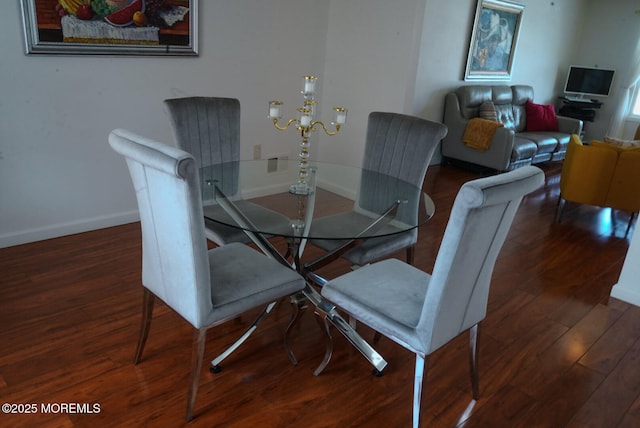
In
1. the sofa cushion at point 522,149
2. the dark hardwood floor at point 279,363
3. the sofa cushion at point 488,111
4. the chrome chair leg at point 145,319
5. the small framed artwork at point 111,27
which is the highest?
the small framed artwork at point 111,27

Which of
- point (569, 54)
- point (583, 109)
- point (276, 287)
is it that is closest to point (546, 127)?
point (583, 109)

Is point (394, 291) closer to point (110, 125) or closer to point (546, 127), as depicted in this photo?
point (110, 125)

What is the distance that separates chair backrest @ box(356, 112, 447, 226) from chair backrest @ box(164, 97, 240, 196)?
2.31ft

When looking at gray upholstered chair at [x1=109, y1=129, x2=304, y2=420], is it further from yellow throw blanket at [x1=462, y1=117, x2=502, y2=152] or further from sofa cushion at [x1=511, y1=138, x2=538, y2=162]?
sofa cushion at [x1=511, y1=138, x2=538, y2=162]

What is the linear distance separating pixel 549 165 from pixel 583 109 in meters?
1.65

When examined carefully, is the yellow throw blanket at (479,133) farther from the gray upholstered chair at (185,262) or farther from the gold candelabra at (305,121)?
the gray upholstered chair at (185,262)

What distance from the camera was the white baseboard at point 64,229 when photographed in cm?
296

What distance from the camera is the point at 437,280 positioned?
154 centimetres

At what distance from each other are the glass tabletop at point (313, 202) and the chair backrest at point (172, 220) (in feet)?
1.11

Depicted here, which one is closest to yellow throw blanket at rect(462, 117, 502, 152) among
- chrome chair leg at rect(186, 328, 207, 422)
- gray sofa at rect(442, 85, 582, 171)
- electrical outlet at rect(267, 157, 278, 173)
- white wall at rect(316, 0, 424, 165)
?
gray sofa at rect(442, 85, 582, 171)

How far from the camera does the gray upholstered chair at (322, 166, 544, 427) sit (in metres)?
1.44

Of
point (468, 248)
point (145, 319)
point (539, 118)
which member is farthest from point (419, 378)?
point (539, 118)

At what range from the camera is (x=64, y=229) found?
3141mm

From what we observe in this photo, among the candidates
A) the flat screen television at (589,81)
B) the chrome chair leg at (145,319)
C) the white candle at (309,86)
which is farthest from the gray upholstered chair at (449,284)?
the flat screen television at (589,81)
